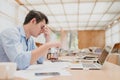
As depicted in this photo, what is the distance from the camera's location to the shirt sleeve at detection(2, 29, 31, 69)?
1487mm

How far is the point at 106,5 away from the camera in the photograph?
7305 mm

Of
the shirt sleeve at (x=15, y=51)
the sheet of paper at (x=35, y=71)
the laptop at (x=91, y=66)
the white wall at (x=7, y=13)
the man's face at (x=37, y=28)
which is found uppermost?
the white wall at (x=7, y=13)

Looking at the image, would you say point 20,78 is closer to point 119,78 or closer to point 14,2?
point 119,78

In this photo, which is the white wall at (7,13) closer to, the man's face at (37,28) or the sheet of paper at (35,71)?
the man's face at (37,28)

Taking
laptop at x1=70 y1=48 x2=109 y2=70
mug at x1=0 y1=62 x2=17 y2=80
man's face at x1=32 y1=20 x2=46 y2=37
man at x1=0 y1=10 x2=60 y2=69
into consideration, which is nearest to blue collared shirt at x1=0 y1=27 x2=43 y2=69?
man at x1=0 y1=10 x2=60 y2=69

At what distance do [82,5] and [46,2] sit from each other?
4.79ft

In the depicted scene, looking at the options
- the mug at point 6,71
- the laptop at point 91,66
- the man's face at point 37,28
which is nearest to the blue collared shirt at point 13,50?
the man's face at point 37,28

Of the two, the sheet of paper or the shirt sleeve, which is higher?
the shirt sleeve

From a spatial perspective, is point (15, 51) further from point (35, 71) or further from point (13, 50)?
point (35, 71)

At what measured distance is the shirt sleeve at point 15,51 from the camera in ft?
4.88

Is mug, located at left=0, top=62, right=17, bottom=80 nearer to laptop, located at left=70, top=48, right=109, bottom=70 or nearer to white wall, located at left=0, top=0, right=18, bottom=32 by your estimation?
laptop, located at left=70, top=48, right=109, bottom=70

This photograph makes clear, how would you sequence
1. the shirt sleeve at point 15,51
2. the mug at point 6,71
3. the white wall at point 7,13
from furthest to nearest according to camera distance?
the white wall at point 7,13
the shirt sleeve at point 15,51
the mug at point 6,71

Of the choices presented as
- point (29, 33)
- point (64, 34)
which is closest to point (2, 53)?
point (29, 33)

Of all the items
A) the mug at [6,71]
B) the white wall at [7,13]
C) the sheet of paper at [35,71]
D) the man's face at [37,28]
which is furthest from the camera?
the white wall at [7,13]
